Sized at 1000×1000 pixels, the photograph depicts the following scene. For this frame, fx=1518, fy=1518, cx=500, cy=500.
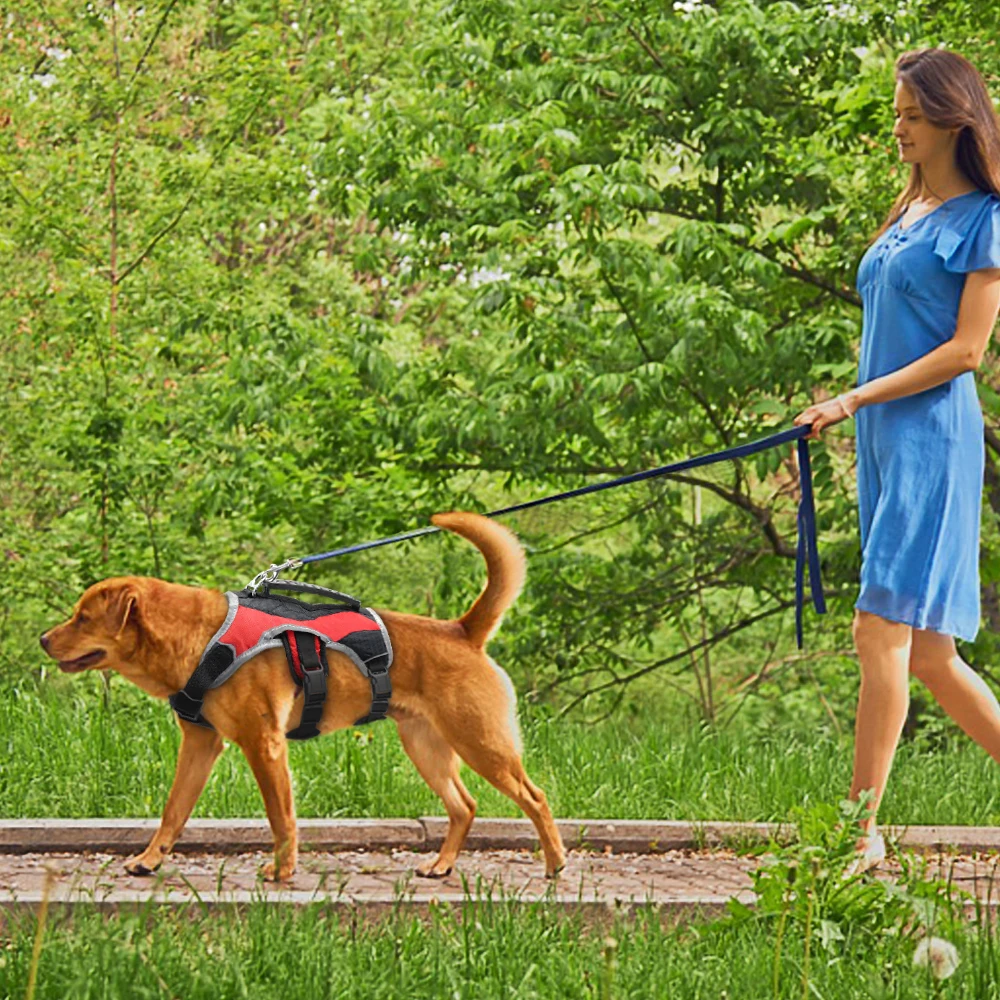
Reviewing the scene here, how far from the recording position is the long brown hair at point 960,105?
4715mm

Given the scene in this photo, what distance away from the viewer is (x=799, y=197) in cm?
→ 948

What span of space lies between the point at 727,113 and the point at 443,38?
1866 mm

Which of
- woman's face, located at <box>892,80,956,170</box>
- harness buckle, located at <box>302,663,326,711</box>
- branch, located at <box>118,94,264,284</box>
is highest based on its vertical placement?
branch, located at <box>118,94,264,284</box>

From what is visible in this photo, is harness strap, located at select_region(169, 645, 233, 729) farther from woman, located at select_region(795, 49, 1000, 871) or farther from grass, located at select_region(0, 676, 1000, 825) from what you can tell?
woman, located at select_region(795, 49, 1000, 871)

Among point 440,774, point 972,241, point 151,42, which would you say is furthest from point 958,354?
point 151,42

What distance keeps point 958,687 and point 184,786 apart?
2504 millimetres

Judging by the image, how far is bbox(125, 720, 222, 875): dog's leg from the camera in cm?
481

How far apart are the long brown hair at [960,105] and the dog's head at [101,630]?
9.43 ft

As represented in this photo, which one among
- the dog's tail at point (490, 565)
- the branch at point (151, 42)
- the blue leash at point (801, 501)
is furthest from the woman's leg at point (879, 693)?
the branch at point (151, 42)

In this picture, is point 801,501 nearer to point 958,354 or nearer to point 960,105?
point 958,354

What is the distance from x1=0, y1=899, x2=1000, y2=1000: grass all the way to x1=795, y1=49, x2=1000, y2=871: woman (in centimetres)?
119

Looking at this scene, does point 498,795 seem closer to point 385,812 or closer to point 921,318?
point 385,812

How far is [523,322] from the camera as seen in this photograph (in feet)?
29.0

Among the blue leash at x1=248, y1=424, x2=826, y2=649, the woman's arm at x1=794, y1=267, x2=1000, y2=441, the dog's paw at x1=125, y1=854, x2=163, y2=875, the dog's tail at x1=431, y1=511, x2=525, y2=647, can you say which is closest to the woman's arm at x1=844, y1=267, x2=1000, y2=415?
the woman's arm at x1=794, y1=267, x2=1000, y2=441
